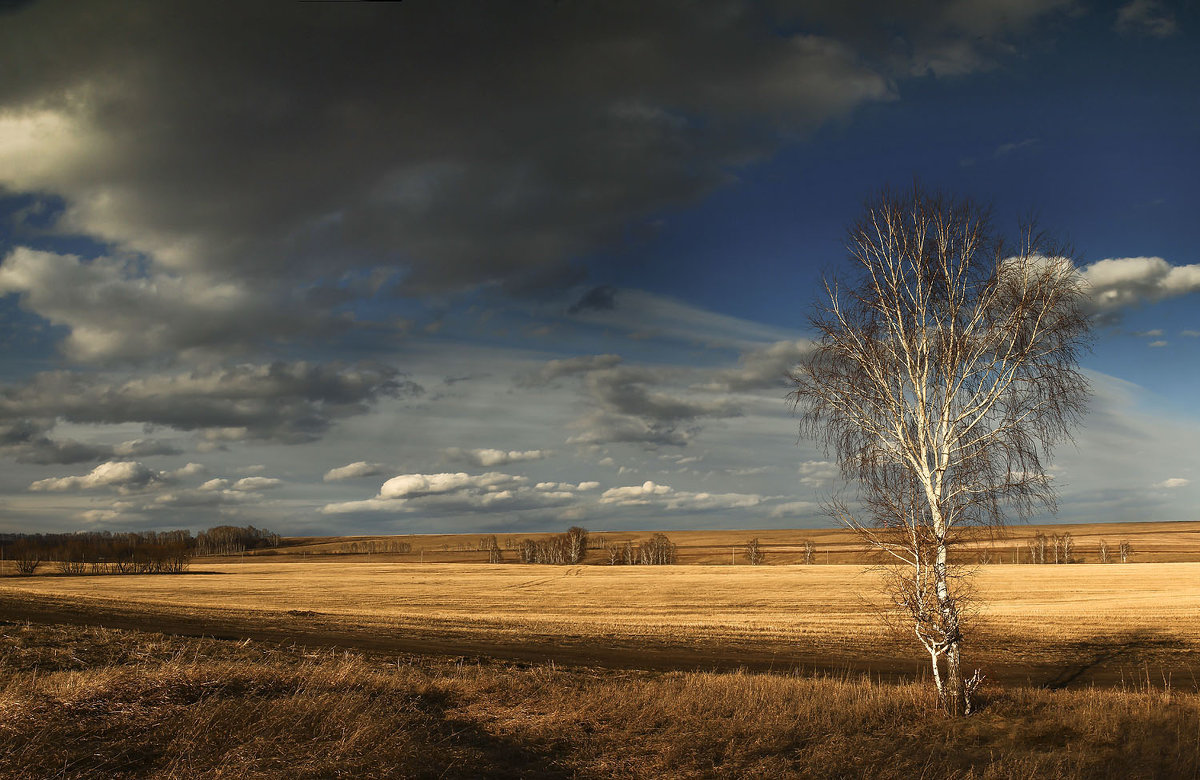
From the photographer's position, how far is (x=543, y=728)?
36.2ft

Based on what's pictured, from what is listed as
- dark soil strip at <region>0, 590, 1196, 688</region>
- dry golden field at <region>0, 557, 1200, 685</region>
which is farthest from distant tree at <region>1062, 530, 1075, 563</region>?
dark soil strip at <region>0, 590, 1196, 688</region>

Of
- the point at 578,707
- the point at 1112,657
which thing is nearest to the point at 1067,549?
the point at 1112,657

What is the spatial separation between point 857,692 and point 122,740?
1203 centimetres

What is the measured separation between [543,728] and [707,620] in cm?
2884

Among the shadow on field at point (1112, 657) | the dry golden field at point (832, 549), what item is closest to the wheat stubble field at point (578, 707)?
the shadow on field at point (1112, 657)

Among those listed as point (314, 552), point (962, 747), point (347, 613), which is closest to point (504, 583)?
point (347, 613)

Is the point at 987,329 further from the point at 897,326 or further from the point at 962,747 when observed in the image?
the point at 962,747

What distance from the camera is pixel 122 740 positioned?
8.15m

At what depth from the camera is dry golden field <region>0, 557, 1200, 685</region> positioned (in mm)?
24812

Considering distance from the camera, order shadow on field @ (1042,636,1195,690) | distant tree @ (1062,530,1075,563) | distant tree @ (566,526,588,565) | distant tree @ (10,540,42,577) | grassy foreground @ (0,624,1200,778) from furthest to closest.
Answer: distant tree @ (566,526,588,565) < distant tree @ (1062,530,1075,563) < distant tree @ (10,540,42,577) < shadow on field @ (1042,636,1195,690) < grassy foreground @ (0,624,1200,778)

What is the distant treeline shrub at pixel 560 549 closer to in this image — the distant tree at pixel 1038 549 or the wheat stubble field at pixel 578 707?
the distant tree at pixel 1038 549

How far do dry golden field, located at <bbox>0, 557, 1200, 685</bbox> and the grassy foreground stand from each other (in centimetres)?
374

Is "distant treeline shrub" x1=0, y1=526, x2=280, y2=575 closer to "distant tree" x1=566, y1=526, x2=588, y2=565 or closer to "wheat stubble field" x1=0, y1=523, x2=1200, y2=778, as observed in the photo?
"distant tree" x1=566, y1=526, x2=588, y2=565

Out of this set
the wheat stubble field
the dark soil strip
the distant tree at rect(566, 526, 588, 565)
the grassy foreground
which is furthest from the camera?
the distant tree at rect(566, 526, 588, 565)
